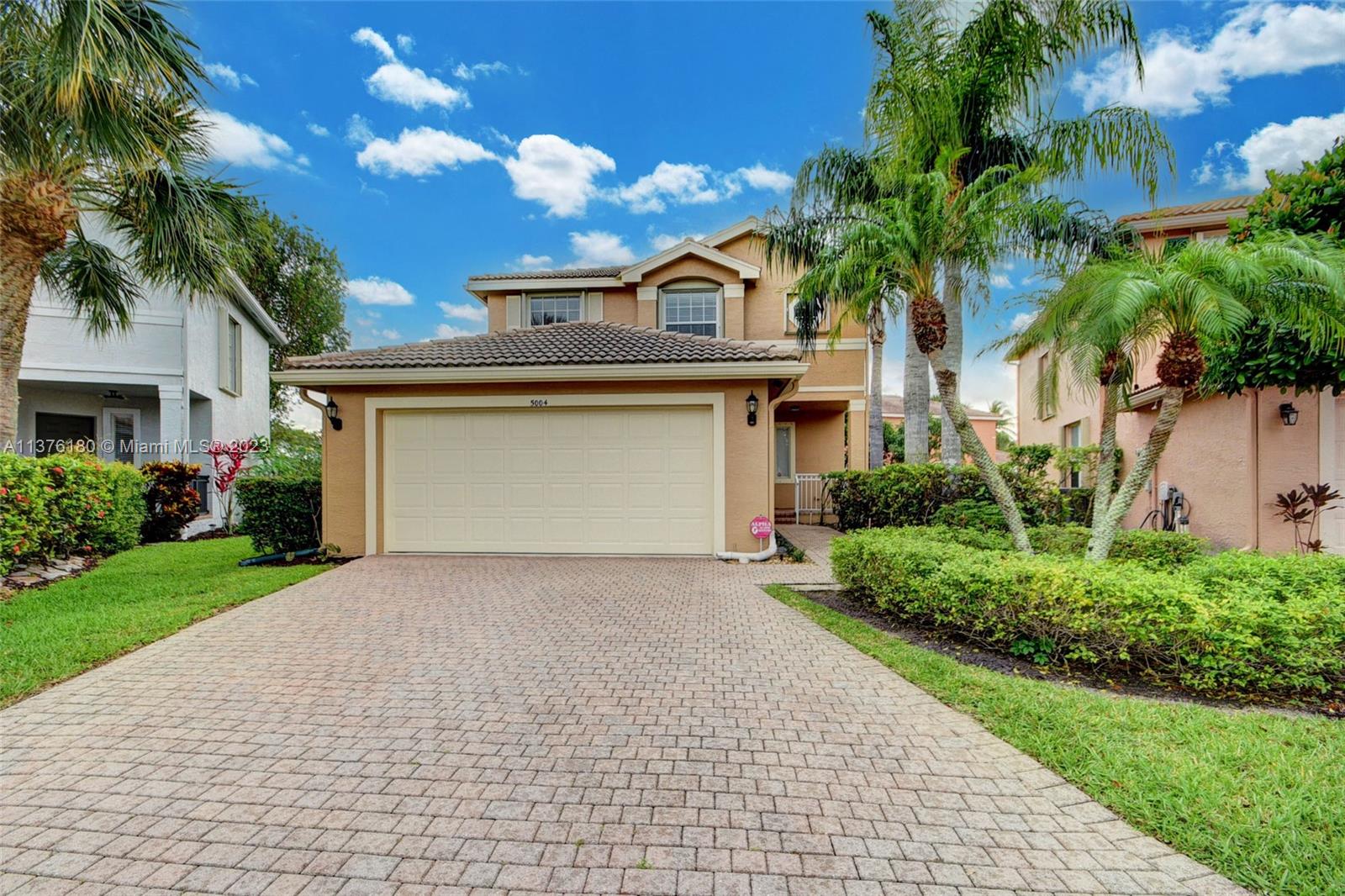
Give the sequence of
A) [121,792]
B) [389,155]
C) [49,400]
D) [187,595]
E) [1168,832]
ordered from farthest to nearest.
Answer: [389,155] → [49,400] → [187,595] → [121,792] → [1168,832]

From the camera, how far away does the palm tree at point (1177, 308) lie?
16.9 ft

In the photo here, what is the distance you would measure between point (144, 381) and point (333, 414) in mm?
7778

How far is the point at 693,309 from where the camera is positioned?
16.6m

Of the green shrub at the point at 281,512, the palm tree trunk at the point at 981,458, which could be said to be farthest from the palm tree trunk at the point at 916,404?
the green shrub at the point at 281,512

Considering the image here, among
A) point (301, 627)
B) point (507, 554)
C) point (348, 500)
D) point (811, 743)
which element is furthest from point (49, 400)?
point (811, 743)

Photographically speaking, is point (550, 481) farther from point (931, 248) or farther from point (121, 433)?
point (121, 433)

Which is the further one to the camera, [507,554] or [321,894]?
[507,554]

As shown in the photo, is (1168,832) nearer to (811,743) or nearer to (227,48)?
(811,743)

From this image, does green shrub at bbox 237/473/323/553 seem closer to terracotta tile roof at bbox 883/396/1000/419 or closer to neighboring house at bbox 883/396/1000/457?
neighboring house at bbox 883/396/1000/457

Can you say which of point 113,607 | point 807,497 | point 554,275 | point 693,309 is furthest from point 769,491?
point 554,275

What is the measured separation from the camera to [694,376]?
9023 millimetres

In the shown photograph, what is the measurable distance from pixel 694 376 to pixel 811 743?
636 centimetres

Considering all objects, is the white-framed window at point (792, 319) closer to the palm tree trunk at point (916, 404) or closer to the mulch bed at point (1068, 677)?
the palm tree trunk at point (916, 404)

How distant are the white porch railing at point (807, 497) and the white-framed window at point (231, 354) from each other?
15663 mm
